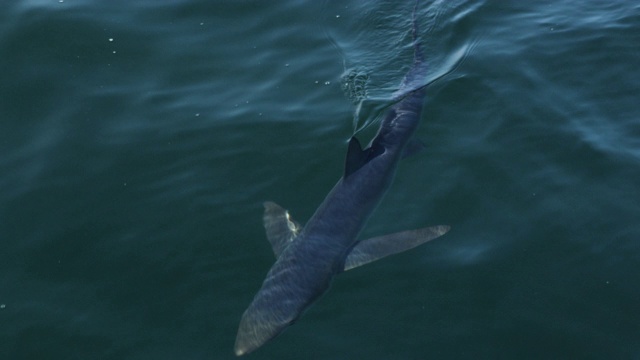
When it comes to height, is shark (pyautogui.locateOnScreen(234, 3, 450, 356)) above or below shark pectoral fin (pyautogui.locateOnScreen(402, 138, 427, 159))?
below

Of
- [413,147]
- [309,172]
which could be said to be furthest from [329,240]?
[413,147]

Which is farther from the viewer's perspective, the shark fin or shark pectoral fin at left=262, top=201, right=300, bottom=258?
the shark fin

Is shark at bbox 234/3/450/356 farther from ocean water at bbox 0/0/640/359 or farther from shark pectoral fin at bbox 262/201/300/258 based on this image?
ocean water at bbox 0/0/640/359


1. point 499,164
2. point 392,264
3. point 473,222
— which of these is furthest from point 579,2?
point 392,264

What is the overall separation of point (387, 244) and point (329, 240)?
0.65 metres

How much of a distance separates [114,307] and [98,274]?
0.57 m

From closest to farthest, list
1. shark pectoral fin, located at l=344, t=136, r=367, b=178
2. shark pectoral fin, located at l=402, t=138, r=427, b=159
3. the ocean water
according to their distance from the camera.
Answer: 1. the ocean water
2. shark pectoral fin, located at l=344, t=136, r=367, b=178
3. shark pectoral fin, located at l=402, t=138, r=427, b=159

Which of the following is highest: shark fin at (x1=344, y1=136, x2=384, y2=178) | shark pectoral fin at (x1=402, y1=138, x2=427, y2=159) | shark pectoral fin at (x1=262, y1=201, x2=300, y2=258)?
shark fin at (x1=344, y1=136, x2=384, y2=178)

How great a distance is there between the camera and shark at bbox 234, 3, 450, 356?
7.27 metres

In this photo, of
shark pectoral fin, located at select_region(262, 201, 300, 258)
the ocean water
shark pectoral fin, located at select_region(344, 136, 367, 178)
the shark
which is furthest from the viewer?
shark pectoral fin, located at select_region(344, 136, 367, 178)

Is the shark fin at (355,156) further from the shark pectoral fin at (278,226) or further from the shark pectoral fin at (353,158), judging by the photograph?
the shark pectoral fin at (278,226)

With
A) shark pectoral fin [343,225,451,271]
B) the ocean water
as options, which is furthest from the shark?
the ocean water

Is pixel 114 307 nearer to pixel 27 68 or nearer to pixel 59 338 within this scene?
pixel 59 338

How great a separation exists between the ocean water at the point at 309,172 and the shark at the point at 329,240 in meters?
0.20
